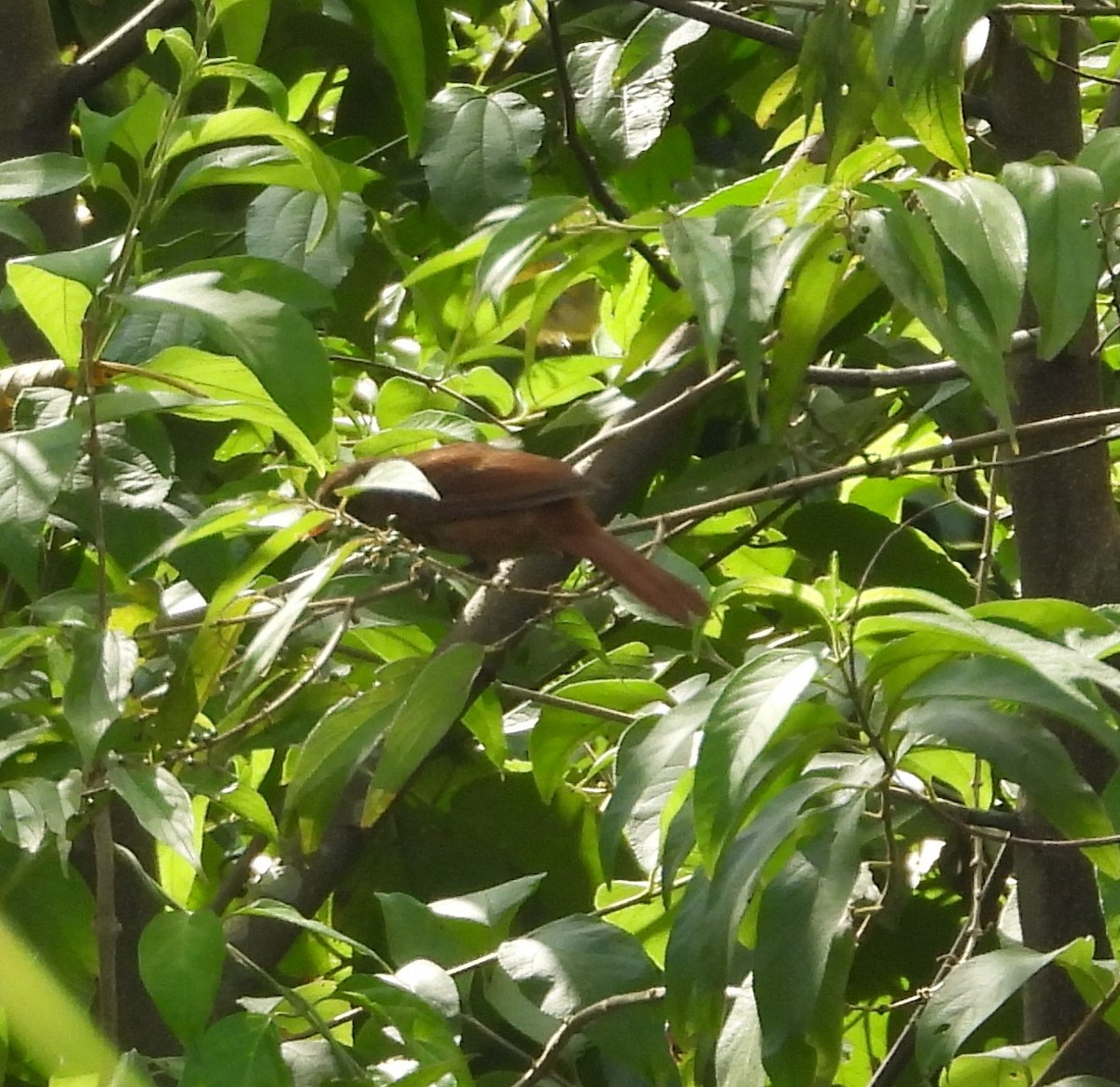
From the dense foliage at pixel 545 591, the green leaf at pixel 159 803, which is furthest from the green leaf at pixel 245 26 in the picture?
the green leaf at pixel 159 803

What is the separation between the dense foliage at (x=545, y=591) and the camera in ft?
4.27

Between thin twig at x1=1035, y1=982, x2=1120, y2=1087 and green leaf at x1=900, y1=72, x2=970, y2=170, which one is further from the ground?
green leaf at x1=900, y1=72, x2=970, y2=170

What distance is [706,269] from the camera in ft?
4.35

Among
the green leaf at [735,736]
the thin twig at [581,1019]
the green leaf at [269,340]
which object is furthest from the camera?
the thin twig at [581,1019]

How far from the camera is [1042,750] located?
1366mm

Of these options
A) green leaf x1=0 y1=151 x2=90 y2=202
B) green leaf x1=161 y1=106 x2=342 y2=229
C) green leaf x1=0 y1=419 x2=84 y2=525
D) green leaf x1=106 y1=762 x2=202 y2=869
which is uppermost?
green leaf x1=161 y1=106 x2=342 y2=229

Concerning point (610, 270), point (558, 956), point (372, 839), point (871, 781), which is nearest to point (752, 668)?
point (871, 781)

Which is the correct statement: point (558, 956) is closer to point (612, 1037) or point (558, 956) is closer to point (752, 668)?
point (612, 1037)

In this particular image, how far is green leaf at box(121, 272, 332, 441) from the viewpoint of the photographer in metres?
1.23

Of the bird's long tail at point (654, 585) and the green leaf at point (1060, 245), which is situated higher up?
the green leaf at point (1060, 245)

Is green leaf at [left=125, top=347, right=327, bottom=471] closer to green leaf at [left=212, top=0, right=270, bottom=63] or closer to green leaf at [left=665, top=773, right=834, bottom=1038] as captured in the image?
green leaf at [left=212, top=0, right=270, bottom=63]

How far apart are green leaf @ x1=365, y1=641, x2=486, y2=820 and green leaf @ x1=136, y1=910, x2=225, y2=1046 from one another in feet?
1.31

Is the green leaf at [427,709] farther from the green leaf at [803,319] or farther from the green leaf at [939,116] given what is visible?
the green leaf at [939,116]

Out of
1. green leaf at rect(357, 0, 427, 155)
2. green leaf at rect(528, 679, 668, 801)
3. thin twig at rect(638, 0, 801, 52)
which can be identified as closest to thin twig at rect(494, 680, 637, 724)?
green leaf at rect(528, 679, 668, 801)
